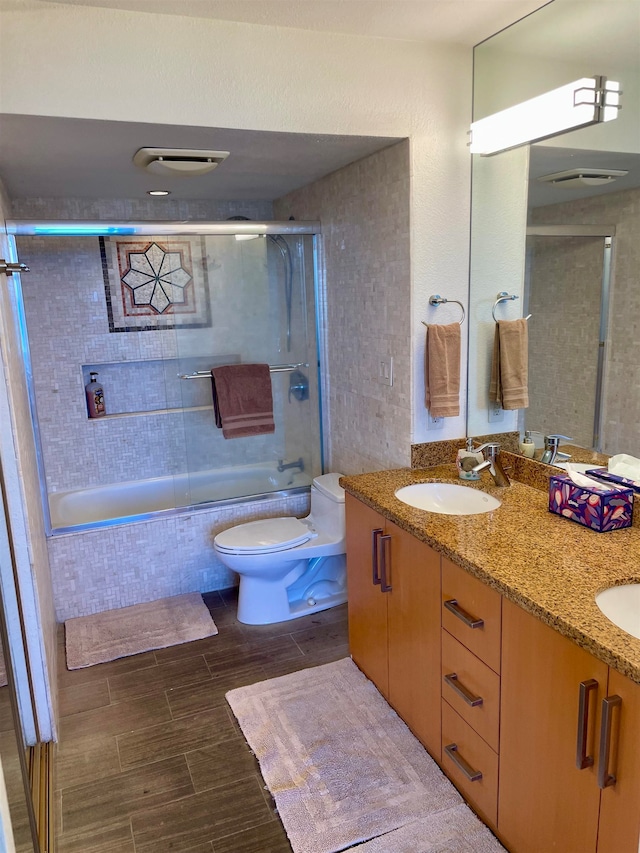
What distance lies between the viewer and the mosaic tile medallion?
346cm

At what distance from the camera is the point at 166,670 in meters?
2.70

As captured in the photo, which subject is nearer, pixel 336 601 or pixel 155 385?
pixel 336 601

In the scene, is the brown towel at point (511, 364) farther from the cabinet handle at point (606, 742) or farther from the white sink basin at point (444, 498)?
the cabinet handle at point (606, 742)

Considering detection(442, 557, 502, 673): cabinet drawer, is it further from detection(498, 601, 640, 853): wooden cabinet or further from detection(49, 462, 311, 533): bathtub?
detection(49, 462, 311, 533): bathtub

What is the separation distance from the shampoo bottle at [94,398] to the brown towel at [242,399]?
822mm

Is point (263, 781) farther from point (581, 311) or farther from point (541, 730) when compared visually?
point (581, 311)

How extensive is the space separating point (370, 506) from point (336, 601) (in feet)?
3.50

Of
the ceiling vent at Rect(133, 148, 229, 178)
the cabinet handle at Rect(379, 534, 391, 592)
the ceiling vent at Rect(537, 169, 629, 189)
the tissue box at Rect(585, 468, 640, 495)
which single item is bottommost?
the cabinet handle at Rect(379, 534, 391, 592)

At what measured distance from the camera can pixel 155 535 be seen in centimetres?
324

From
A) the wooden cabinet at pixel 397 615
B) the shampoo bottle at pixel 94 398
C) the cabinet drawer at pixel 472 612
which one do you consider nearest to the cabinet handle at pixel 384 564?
the wooden cabinet at pixel 397 615

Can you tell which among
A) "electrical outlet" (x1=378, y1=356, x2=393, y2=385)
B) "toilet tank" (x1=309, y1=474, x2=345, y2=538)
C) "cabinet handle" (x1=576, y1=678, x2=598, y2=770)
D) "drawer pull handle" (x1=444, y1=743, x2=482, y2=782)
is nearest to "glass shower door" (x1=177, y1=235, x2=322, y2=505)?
"toilet tank" (x1=309, y1=474, x2=345, y2=538)

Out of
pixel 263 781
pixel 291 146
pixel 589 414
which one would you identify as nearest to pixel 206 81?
pixel 291 146

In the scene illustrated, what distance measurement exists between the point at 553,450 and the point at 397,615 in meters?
0.85

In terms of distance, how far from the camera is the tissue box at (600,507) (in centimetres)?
191
